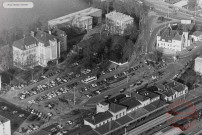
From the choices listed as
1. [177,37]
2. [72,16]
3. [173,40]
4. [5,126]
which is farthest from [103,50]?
[5,126]

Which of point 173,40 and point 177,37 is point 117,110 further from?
point 177,37

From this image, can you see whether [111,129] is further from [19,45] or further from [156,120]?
[19,45]

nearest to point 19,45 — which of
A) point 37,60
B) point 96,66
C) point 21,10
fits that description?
point 37,60

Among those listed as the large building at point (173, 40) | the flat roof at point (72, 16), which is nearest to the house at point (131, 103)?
the large building at point (173, 40)

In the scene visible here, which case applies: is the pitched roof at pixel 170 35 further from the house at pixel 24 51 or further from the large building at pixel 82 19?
the house at pixel 24 51

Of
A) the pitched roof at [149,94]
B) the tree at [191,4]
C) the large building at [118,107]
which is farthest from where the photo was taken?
the tree at [191,4]
